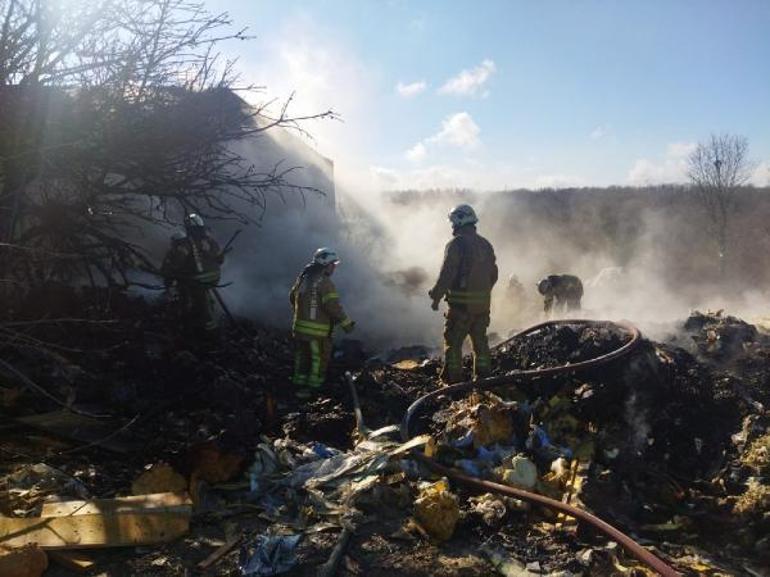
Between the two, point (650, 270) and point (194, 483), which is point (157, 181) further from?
point (650, 270)

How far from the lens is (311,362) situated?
23.6 feet

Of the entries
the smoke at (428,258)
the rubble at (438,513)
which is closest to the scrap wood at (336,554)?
the rubble at (438,513)

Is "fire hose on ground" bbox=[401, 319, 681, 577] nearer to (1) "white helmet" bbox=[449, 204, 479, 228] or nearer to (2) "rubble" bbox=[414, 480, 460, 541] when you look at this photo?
(2) "rubble" bbox=[414, 480, 460, 541]

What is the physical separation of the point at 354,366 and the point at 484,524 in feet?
15.3

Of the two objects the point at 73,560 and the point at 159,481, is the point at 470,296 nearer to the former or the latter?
the point at 159,481

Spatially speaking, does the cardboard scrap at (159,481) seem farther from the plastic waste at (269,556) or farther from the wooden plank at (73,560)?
the plastic waste at (269,556)

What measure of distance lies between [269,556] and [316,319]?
12.7 ft

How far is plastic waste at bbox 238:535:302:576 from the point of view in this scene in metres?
3.36

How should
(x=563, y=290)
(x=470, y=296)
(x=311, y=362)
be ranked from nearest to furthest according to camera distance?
1. (x=470, y=296)
2. (x=311, y=362)
3. (x=563, y=290)

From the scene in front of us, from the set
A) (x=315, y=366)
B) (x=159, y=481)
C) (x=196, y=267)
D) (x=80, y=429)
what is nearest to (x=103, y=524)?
(x=159, y=481)

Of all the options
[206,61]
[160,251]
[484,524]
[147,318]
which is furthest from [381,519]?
[160,251]

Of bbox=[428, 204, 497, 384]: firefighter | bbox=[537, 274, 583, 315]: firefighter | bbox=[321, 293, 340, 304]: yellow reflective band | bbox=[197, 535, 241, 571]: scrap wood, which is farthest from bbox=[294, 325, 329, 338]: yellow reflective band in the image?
bbox=[537, 274, 583, 315]: firefighter

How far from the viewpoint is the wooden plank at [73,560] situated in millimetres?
3330

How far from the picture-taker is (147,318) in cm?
867
